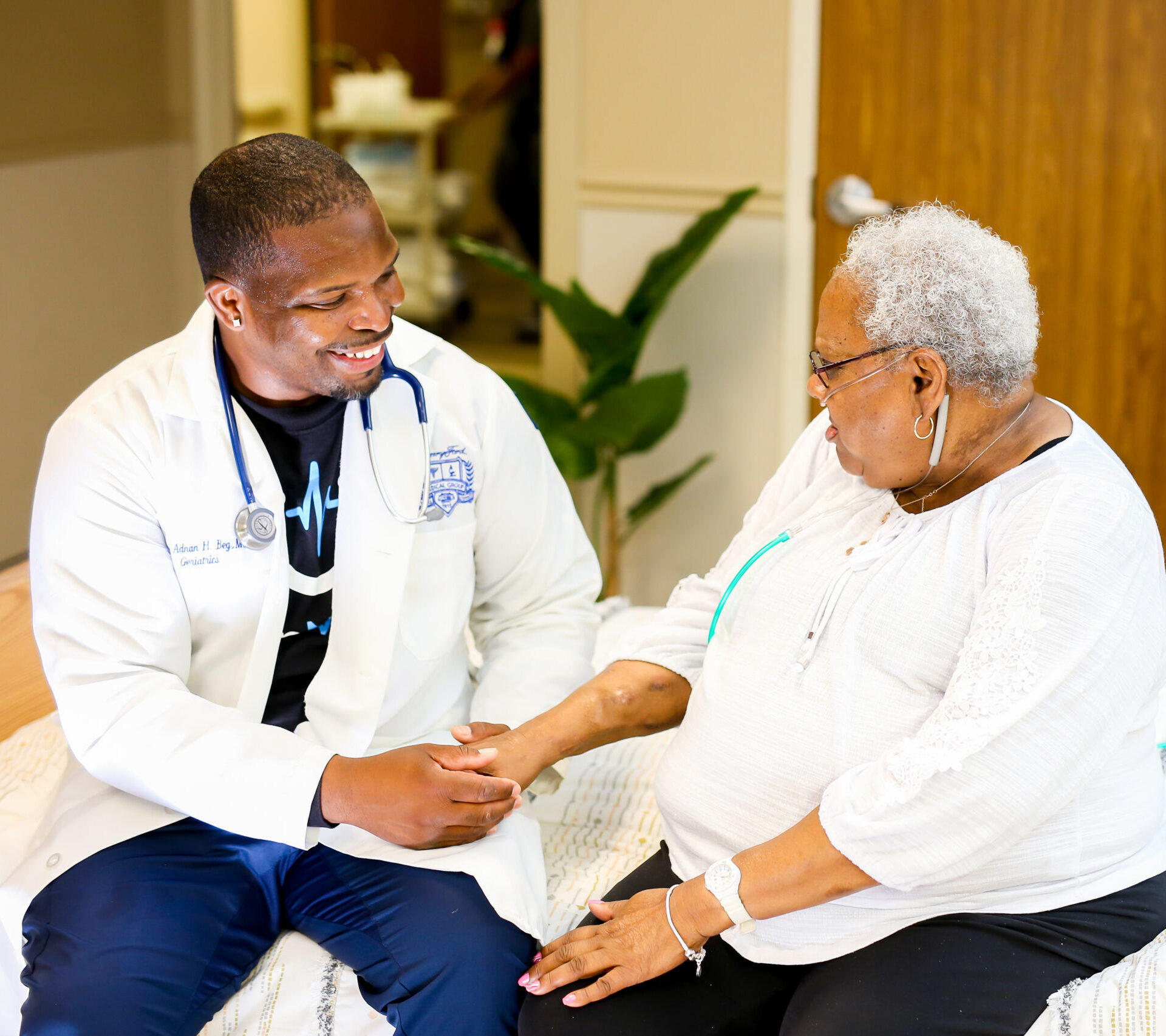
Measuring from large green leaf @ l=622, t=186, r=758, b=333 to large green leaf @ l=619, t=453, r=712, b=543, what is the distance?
13.9 inches

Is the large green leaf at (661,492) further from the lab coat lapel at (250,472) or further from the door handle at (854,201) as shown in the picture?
the lab coat lapel at (250,472)

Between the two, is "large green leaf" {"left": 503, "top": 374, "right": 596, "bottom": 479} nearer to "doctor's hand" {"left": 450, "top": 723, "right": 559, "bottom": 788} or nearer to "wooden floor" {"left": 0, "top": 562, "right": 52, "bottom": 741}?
"wooden floor" {"left": 0, "top": 562, "right": 52, "bottom": 741}

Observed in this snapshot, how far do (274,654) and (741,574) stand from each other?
1.91 ft

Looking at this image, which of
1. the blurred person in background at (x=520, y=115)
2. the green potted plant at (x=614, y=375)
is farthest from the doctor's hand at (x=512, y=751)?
the blurred person in background at (x=520, y=115)

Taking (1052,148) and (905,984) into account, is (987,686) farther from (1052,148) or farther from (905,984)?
(1052,148)

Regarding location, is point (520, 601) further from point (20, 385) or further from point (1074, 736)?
point (20, 385)

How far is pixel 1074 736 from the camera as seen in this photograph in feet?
3.91

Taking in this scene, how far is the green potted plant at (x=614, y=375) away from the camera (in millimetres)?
2787

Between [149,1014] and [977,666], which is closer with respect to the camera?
[977,666]

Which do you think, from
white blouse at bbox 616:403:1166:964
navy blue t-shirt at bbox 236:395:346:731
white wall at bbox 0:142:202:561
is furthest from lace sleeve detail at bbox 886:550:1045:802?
white wall at bbox 0:142:202:561

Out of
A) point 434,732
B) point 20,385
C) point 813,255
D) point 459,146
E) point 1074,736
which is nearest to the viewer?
point 1074,736

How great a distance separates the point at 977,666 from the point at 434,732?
753 millimetres

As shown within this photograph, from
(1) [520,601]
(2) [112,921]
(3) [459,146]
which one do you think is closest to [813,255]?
(1) [520,601]

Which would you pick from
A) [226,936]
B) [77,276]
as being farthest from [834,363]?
[77,276]
